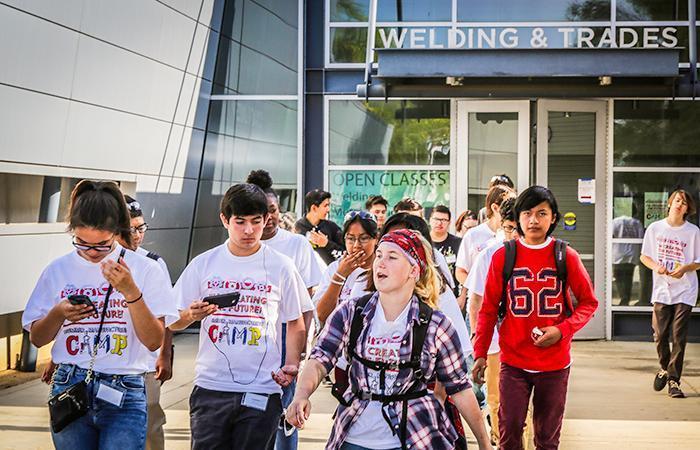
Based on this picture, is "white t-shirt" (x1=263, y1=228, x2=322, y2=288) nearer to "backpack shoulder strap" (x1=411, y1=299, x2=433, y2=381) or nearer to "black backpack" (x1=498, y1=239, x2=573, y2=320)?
"black backpack" (x1=498, y1=239, x2=573, y2=320)

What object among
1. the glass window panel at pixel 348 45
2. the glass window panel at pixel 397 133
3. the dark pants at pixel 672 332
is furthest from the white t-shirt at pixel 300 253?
the glass window panel at pixel 348 45

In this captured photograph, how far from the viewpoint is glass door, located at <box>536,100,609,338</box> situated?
14.6 meters

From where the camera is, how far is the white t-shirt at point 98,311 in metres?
4.50

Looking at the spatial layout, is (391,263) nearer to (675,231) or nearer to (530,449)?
(530,449)

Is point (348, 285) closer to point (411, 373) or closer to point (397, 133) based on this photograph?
point (411, 373)

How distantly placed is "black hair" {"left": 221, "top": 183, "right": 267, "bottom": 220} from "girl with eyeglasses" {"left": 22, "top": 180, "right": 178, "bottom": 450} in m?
0.66

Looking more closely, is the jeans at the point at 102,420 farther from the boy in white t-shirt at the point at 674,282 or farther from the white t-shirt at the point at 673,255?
the white t-shirt at the point at 673,255

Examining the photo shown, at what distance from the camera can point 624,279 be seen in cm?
1473

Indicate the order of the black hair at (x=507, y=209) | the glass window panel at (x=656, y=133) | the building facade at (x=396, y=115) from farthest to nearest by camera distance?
the glass window panel at (x=656, y=133) → the building facade at (x=396, y=115) → the black hair at (x=507, y=209)

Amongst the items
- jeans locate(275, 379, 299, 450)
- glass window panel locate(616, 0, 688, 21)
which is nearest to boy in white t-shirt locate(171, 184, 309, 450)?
jeans locate(275, 379, 299, 450)

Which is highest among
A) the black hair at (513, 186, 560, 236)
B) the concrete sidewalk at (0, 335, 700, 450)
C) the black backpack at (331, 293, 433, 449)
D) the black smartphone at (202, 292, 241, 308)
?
the black hair at (513, 186, 560, 236)

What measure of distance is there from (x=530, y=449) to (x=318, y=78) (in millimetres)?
8628

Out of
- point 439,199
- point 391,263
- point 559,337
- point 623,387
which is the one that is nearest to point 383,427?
point 391,263

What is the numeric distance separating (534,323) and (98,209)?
2.81 meters
